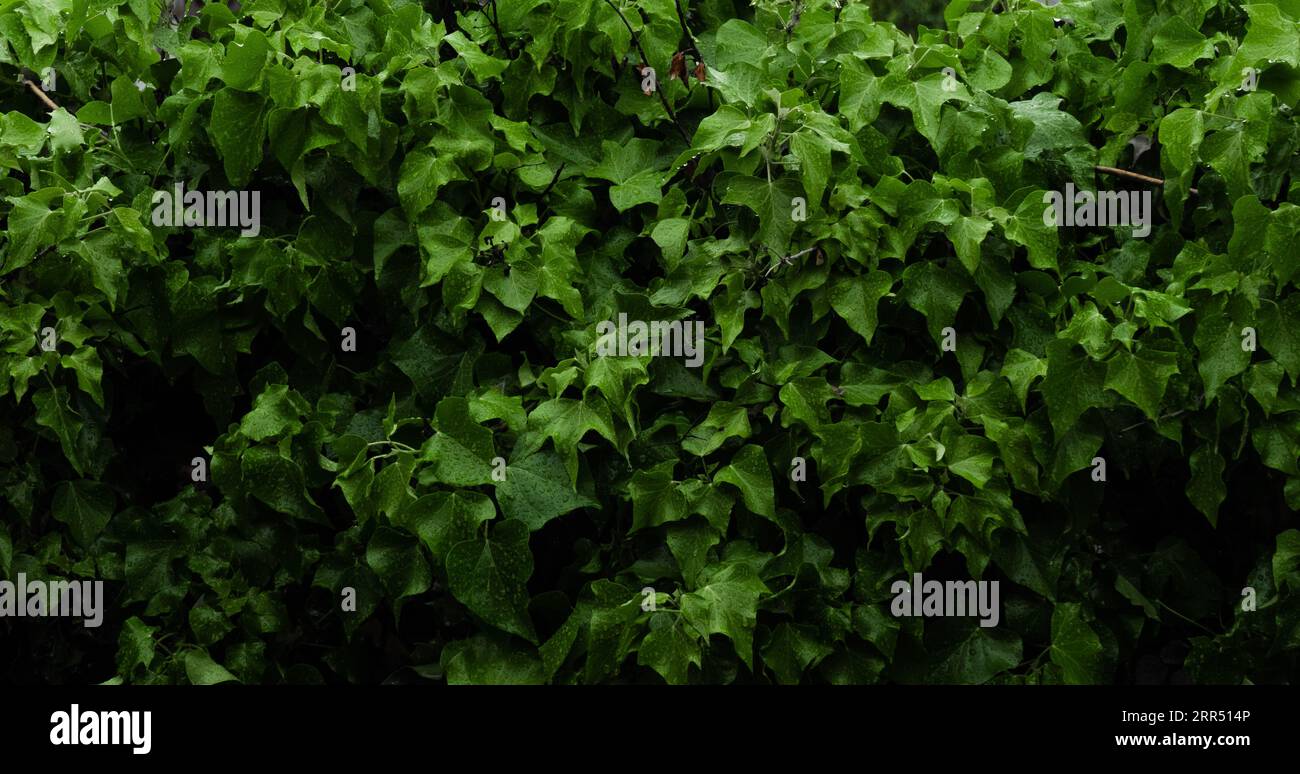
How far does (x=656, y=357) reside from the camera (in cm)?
299

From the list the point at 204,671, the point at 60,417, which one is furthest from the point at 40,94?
the point at 204,671

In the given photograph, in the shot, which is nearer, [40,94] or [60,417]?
[60,417]

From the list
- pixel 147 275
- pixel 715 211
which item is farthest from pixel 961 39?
pixel 147 275

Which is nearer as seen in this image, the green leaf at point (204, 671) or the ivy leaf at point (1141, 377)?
the ivy leaf at point (1141, 377)

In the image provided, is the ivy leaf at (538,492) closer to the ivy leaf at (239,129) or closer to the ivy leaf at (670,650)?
the ivy leaf at (670,650)

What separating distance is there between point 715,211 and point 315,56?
94 centimetres

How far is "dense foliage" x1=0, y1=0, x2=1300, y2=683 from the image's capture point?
9.23ft

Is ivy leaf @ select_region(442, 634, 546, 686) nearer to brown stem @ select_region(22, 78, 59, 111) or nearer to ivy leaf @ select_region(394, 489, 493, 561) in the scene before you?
ivy leaf @ select_region(394, 489, 493, 561)

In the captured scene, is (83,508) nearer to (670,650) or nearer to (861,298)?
(670,650)

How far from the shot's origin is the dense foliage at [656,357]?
9.23 ft

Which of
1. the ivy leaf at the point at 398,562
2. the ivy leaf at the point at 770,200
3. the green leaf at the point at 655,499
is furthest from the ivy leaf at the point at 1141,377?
the ivy leaf at the point at 398,562

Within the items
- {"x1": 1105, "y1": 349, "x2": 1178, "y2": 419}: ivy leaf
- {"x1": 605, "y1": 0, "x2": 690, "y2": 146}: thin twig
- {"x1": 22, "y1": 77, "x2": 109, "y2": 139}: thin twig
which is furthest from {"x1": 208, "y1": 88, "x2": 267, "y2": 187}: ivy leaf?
{"x1": 1105, "y1": 349, "x2": 1178, "y2": 419}: ivy leaf

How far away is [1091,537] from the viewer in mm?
3080
